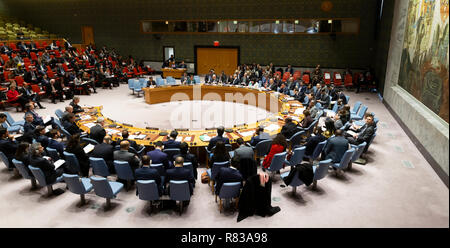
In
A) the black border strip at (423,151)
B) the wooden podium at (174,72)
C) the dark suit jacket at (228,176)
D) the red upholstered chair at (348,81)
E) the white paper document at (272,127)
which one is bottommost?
the black border strip at (423,151)

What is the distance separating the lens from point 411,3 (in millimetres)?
11023

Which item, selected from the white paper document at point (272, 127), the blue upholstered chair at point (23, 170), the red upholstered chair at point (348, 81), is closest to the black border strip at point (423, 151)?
the white paper document at point (272, 127)

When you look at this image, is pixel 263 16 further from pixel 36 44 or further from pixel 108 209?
pixel 108 209

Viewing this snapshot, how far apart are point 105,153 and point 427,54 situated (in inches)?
363

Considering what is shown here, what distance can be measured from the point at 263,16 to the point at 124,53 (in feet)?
37.3

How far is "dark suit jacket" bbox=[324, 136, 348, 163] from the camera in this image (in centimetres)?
692

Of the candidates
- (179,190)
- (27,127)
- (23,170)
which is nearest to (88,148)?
(23,170)

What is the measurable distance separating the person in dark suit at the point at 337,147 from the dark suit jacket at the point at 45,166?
19.8ft

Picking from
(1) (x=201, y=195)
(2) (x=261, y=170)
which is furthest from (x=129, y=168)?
(2) (x=261, y=170)

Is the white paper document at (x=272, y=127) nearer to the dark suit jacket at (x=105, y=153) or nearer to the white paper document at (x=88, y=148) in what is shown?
the dark suit jacket at (x=105, y=153)

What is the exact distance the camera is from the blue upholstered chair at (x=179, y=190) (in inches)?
211

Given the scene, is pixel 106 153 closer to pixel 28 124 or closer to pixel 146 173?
pixel 146 173

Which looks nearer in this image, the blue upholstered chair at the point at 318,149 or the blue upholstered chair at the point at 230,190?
the blue upholstered chair at the point at 230,190

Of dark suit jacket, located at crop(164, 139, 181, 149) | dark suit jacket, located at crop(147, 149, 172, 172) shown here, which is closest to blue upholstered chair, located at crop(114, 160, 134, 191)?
dark suit jacket, located at crop(147, 149, 172, 172)
